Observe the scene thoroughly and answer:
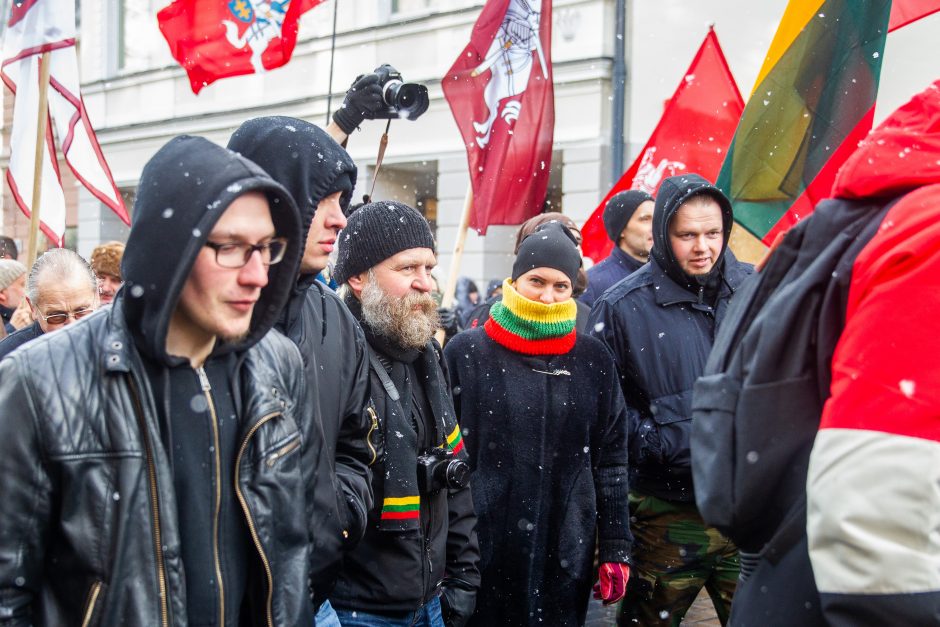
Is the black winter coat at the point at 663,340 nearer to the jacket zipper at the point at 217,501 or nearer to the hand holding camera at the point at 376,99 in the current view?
the hand holding camera at the point at 376,99

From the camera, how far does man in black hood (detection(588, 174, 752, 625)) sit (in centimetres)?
427

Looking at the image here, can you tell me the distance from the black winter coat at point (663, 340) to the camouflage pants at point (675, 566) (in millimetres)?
100

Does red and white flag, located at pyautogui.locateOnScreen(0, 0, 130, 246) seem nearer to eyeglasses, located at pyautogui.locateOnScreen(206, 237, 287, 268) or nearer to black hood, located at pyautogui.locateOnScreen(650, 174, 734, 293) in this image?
black hood, located at pyautogui.locateOnScreen(650, 174, 734, 293)

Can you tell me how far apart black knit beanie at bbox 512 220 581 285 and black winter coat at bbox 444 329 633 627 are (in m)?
0.34

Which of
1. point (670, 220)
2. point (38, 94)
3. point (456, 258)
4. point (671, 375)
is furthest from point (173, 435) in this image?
point (38, 94)

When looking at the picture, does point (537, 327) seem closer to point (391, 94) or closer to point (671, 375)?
point (671, 375)

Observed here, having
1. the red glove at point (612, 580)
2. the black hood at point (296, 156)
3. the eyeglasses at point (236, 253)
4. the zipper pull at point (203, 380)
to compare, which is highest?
the black hood at point (296, 156)

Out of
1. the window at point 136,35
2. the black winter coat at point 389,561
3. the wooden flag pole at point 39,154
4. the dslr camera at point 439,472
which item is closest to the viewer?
the black winter coat at point 389,561

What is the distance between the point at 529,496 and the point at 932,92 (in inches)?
97.7

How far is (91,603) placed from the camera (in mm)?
1963

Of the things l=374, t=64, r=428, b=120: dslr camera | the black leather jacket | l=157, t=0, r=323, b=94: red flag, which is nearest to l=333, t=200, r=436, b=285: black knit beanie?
l=374, t=64, r=428, b=120: dslr camera

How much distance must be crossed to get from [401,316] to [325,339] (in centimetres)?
56

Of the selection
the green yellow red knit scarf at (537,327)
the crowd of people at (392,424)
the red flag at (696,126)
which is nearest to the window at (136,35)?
the red flag at (696,126)

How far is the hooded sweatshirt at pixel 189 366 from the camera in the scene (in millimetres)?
2105
